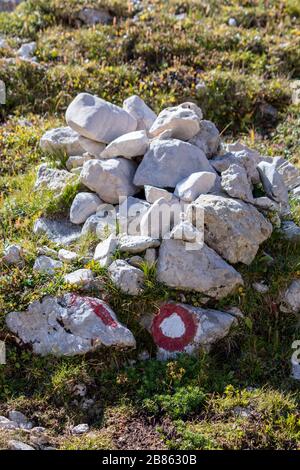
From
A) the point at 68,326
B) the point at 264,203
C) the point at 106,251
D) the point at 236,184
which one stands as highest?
the point at 236,184

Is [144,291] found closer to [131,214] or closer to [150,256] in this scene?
[150,256]

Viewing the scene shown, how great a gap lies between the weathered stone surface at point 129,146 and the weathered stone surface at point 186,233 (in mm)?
1111

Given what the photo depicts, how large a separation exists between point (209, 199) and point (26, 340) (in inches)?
81.2

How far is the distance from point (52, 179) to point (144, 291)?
6.04ft

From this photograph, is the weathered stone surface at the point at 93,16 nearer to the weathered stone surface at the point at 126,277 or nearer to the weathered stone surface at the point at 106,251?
the weathered stone surface at the point at 106,251

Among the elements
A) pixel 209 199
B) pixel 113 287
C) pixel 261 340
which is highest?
pixel 209 199

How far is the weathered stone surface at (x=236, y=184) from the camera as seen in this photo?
6.84 meters

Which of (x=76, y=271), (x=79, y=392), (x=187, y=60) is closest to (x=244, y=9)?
(x=187, y=60)

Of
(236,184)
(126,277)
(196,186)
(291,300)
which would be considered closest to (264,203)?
(236,184)

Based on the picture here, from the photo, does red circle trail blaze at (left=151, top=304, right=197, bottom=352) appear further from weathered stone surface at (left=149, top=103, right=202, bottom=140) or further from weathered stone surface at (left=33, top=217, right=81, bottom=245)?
weathered stone surface at (left=149, top=103, right=202, bottom=140)

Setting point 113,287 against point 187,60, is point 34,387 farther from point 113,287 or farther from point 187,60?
point 187,60

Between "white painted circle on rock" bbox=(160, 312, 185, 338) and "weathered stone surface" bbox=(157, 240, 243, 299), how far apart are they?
28 cm

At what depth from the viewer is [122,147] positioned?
23.9 ft

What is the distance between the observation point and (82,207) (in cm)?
713
